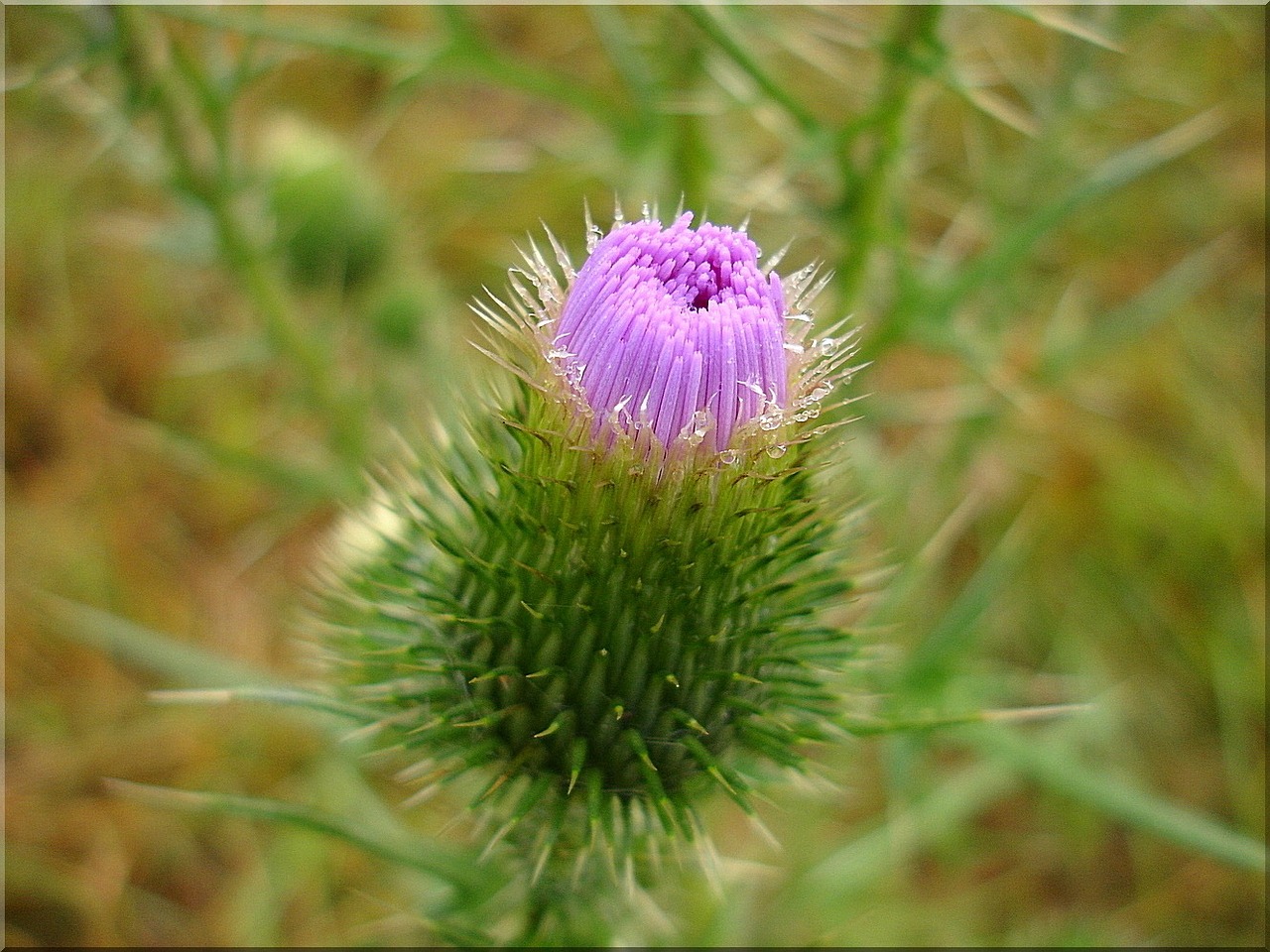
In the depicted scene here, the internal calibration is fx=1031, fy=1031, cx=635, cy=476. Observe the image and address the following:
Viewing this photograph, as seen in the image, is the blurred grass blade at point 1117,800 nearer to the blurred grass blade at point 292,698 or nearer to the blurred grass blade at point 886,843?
the blurred grass blade at point 886,843

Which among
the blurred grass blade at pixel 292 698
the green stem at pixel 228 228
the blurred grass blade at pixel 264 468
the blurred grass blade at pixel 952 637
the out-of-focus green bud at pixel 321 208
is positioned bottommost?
the blurred grass blade at pixel 292 698

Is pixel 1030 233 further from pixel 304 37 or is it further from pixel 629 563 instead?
pixel 304 37

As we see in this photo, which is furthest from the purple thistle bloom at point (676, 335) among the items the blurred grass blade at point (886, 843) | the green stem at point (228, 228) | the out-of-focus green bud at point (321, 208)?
the out-of-focus green bud at point (321, 208)

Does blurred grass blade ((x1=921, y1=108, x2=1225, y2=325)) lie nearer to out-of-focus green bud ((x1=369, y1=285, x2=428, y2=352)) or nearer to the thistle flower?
the thistle flower

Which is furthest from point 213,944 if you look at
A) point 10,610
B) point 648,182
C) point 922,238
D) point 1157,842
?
point 922,238

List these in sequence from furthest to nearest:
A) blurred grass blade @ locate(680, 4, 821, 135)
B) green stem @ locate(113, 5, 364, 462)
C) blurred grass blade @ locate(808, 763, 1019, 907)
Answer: blurred grass blade @ locate(808, 763, 1019, 907), green stem @ locate(113, 5, 364, 462), blurred grass blade @ locate(680, 4, 821, 135)

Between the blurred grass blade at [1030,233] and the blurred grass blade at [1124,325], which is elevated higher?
the blurred grass blade at [1124,325]

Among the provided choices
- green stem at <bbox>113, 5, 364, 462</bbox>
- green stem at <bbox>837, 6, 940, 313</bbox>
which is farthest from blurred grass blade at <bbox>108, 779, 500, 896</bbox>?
green stem at <bbox>837, 6, 940, 313</bbox>

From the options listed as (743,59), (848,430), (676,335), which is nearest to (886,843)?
(848,430)
